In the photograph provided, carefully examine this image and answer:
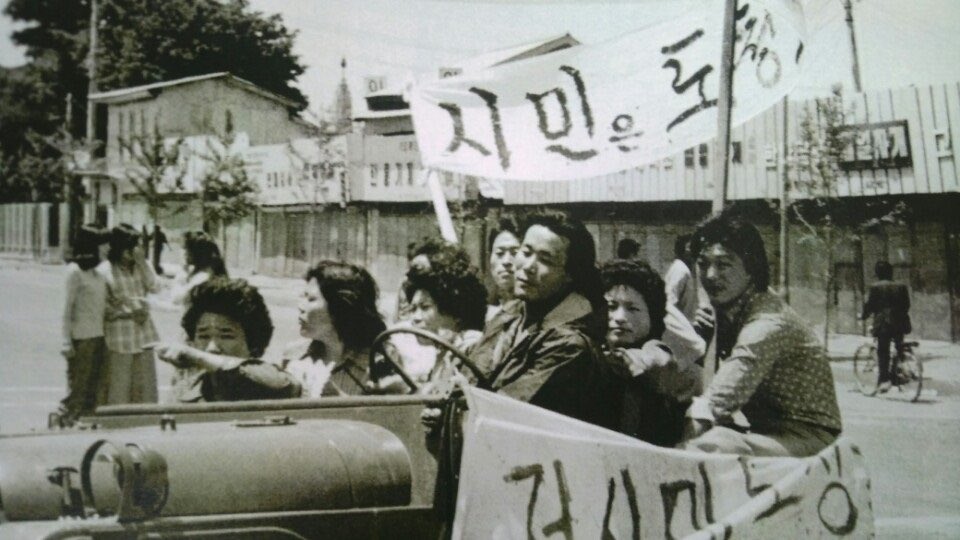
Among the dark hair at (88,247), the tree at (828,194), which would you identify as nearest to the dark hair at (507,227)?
the tree at (828,194)

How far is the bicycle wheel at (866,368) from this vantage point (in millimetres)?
3131

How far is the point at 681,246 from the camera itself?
321 centimetres

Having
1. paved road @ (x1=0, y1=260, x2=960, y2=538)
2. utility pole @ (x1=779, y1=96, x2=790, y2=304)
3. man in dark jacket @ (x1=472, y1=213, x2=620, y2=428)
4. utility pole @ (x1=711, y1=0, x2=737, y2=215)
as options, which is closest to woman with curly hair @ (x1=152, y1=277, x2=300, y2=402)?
man in dark jacket @ (x1=472, y1=213, x2=620, y2=428)

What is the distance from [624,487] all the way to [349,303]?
104 centimetres

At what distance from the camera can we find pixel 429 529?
2021 mm

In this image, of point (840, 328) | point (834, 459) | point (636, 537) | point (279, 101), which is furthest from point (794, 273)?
point (279, 101)

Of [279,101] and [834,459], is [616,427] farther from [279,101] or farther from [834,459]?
[279,101]

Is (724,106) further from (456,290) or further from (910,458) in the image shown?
(910,458)

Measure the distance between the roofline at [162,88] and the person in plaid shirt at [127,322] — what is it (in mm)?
569

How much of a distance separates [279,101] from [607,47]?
1420 millimetres

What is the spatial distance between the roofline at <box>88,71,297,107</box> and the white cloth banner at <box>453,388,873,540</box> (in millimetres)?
2164

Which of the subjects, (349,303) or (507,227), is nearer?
(349,303)

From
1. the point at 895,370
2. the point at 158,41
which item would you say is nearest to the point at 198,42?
the point at 158,41

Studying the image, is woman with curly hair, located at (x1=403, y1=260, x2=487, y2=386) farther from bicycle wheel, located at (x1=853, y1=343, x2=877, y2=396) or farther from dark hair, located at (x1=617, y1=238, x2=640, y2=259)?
bicycle wheel, located at (x1=853, y1=343, x2=877, y2=396)
